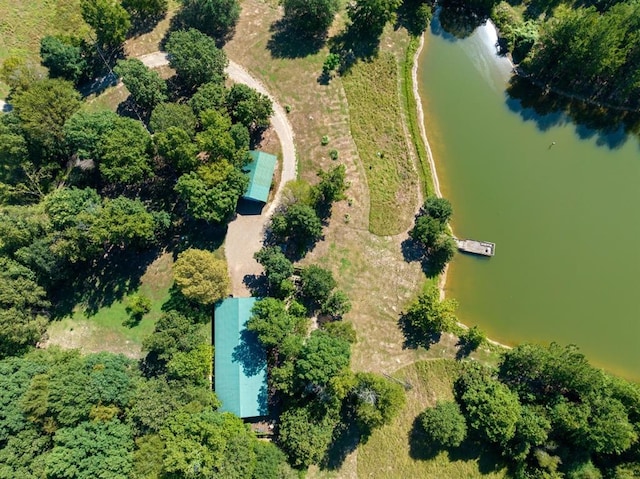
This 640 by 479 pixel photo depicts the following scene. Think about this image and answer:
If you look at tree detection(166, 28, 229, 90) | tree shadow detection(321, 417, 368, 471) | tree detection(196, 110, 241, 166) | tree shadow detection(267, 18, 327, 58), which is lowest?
tree shadow detection(321, 417, 368, 471)

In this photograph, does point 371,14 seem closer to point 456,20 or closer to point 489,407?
point 456,20

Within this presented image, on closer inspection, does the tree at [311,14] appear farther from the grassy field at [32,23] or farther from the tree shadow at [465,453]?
the tree shadow at [465,453]

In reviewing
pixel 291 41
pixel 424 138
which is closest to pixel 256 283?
pixel 424 138

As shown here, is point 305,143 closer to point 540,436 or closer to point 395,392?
point 395,392

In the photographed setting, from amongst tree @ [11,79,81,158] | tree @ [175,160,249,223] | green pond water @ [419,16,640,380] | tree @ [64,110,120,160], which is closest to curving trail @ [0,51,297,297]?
tree @ [175,160,249,223]

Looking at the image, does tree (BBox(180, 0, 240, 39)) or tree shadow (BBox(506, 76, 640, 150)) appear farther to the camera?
tree shadow (BBox(506, 76, 640, 150))

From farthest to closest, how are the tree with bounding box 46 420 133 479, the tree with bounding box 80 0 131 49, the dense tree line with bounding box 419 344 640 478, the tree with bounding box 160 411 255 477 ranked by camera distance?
the tree with bounding box 80 0 131 49 → the dense tree line with bounding box 419 344 640 478 → the tree with bounding box 160 411 255 477 → the tree with bounding box 46 420 133 479

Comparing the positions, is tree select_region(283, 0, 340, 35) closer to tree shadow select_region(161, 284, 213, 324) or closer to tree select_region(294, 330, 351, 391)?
tree shadow select_region(161, 284, 213, 324)
